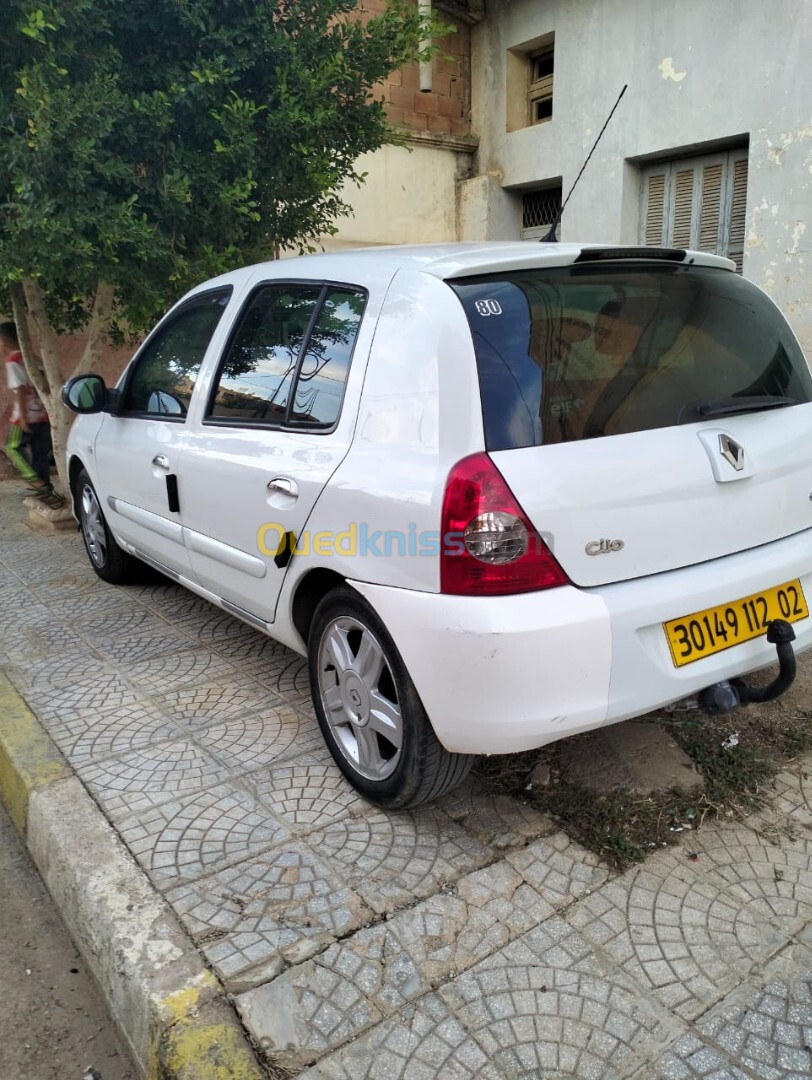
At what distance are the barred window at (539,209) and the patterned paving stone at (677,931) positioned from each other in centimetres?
974

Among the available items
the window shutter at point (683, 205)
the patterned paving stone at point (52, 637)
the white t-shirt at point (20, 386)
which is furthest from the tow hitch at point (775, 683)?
the window shutter at point (683, 205)

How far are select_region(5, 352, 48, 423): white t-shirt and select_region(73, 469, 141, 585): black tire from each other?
2.46m

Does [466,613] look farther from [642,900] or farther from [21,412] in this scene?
[21,412]

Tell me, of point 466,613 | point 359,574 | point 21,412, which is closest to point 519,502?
point 466,613

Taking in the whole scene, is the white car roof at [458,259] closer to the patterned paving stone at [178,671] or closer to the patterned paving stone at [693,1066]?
the patterned paving stone at [178,671]

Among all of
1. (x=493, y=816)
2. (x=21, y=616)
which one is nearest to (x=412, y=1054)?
(x=493, y=816)

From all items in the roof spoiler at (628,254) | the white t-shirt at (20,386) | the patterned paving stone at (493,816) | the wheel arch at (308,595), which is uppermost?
the roof spoiler at (628,254)

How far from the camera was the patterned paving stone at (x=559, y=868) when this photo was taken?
231 centimetres

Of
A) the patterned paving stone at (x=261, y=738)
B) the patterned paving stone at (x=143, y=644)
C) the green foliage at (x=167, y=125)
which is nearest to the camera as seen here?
the patterned paving stone at (x=261, y=738)

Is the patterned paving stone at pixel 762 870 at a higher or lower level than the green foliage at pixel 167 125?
lower

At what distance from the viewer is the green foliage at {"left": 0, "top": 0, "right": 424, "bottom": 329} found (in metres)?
4.77

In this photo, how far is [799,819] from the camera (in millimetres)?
2598

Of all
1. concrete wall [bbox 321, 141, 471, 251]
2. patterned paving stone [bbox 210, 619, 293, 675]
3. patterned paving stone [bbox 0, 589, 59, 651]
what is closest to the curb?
patterned paving stone [bbox 210, 619, 293, 675]

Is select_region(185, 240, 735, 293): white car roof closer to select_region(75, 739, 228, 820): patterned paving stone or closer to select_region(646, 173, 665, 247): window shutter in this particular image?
select_region(75, 739, 228, 820): patterned paving stone
